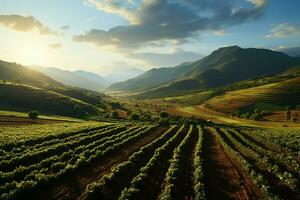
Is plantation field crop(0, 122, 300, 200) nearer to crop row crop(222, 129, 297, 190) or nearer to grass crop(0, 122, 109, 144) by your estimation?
crop row crop(222, 129, 297, 190)

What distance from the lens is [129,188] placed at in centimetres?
2634

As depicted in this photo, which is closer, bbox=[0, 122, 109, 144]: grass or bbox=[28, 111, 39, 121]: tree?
bbox=[0, 122, 109, 144]: grass

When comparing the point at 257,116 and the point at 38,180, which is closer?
the point at 38,180

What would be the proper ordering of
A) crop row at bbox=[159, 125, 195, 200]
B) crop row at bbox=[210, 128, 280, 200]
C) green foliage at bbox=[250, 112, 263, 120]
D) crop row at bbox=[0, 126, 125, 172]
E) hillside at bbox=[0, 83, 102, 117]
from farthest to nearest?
hillside at bbox=[0, 83, 102, 117], green foliage at bbox=[250, 112, 263, 120], crop row at bbox=[0, 126, 125, 172], crop row at bbox=[210, 128, 280, 200], crop row at bbox=[159, 125, 195, 200]

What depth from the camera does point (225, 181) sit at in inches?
1217

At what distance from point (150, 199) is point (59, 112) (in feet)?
448

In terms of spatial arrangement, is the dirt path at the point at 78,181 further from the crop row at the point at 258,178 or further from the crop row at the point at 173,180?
the crop row at the point at 258,178

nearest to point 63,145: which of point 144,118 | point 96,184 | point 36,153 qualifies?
point 36,153

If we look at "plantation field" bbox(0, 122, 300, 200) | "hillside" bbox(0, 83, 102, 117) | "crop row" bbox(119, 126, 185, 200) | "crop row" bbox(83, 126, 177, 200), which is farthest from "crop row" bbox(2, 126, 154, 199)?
"hillside" bbox(0, 83, 102, 117)

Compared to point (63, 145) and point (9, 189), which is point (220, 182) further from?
point (63, 145)

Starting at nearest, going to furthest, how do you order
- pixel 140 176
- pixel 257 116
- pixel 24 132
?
1. pixel 140 176
2. pixel 24 132
3. pixel 257 116

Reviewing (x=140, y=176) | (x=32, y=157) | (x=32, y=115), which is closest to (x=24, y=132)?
(x=32, y=157)

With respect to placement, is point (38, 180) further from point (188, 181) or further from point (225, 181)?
point (225, 181)

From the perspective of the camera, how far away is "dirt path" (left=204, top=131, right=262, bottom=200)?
26.5 metres
